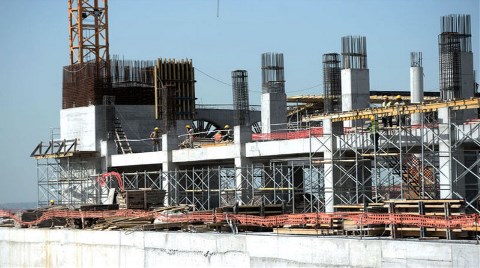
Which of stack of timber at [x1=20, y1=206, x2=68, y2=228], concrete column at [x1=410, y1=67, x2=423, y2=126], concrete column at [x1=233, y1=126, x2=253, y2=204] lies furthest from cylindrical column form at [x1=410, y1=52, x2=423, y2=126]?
stack of timber at [x1=20, y1=206, x2=68, y2=228]

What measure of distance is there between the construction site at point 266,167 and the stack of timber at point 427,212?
0.13 feet

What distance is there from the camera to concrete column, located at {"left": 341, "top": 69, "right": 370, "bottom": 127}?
42.0m

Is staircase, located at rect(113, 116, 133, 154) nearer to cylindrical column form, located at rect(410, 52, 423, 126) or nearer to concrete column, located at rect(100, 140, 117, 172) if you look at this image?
concrete column, located at rect(100, 140, 117, 172)

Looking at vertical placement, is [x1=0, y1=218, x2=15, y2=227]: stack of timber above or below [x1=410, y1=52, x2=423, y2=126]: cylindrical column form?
below

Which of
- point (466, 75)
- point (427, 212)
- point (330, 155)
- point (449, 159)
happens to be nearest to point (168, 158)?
point (330, 155)

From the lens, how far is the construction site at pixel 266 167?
27.5 m

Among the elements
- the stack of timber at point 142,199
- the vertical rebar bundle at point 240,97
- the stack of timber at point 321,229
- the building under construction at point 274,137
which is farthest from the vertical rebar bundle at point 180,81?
the stack of timber at point 321,229

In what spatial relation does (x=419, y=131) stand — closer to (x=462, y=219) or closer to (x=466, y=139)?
(x=466, y=139)

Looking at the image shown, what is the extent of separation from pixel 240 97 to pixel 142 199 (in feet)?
23.3

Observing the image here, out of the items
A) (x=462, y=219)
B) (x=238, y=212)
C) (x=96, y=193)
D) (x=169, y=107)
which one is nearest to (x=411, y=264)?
(x=462, y=219)

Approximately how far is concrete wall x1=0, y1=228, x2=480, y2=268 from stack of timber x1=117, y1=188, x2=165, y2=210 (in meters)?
4.41

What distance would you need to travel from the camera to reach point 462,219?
80.7 ft

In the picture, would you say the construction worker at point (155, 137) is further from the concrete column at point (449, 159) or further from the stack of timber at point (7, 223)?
the concrete column at point (449, 159)

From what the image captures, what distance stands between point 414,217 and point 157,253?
33.6ft
